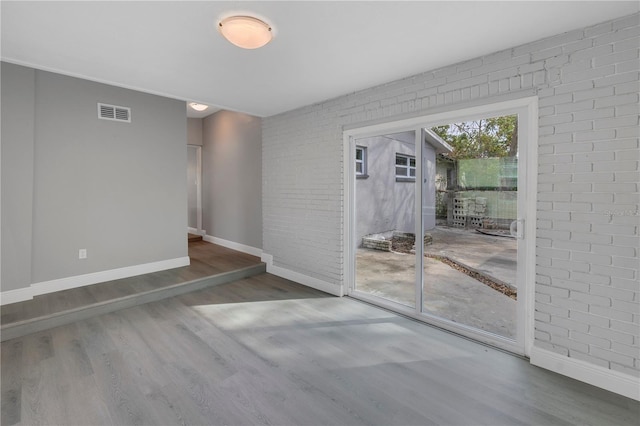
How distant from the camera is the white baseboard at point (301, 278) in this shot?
13.0ft

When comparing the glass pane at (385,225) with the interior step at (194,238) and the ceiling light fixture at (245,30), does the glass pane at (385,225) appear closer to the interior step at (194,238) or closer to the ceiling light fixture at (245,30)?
the ceiling light fixture at (245,30)

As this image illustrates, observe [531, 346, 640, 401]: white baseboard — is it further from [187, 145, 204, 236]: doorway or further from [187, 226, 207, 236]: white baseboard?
[187, 145, 204, 236]: doorway

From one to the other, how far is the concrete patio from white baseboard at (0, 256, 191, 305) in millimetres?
3340

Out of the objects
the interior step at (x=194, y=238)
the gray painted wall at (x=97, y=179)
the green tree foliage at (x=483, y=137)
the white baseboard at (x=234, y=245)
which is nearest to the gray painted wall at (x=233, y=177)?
the white baseboard at (x=234, y=245)

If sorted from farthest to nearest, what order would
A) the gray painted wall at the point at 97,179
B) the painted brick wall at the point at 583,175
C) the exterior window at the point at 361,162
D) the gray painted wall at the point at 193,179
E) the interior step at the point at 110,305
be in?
the gray painted wall at the point at 193,179, the exterior window at the point at 361,162, the gray painted wall at the point at 97,179, the interior step at the point at 110,305, the painted brick wall at the point at 583,175

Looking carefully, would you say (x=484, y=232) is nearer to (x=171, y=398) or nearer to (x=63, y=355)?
(x=171, y=398)

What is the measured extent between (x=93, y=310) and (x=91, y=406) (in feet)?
5.39

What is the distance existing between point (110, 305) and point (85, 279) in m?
0.87

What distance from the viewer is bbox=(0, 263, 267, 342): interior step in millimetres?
2801

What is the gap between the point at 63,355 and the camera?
8.24ft

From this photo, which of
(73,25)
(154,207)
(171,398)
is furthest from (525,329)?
(154,207)

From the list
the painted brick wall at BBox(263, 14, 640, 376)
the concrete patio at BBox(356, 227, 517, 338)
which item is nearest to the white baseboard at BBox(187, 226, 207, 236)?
the concrete patio at BBox(356, 227, 517, 338)

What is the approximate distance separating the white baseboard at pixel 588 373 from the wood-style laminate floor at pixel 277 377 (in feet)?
0.19

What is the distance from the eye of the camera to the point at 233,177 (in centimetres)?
606
